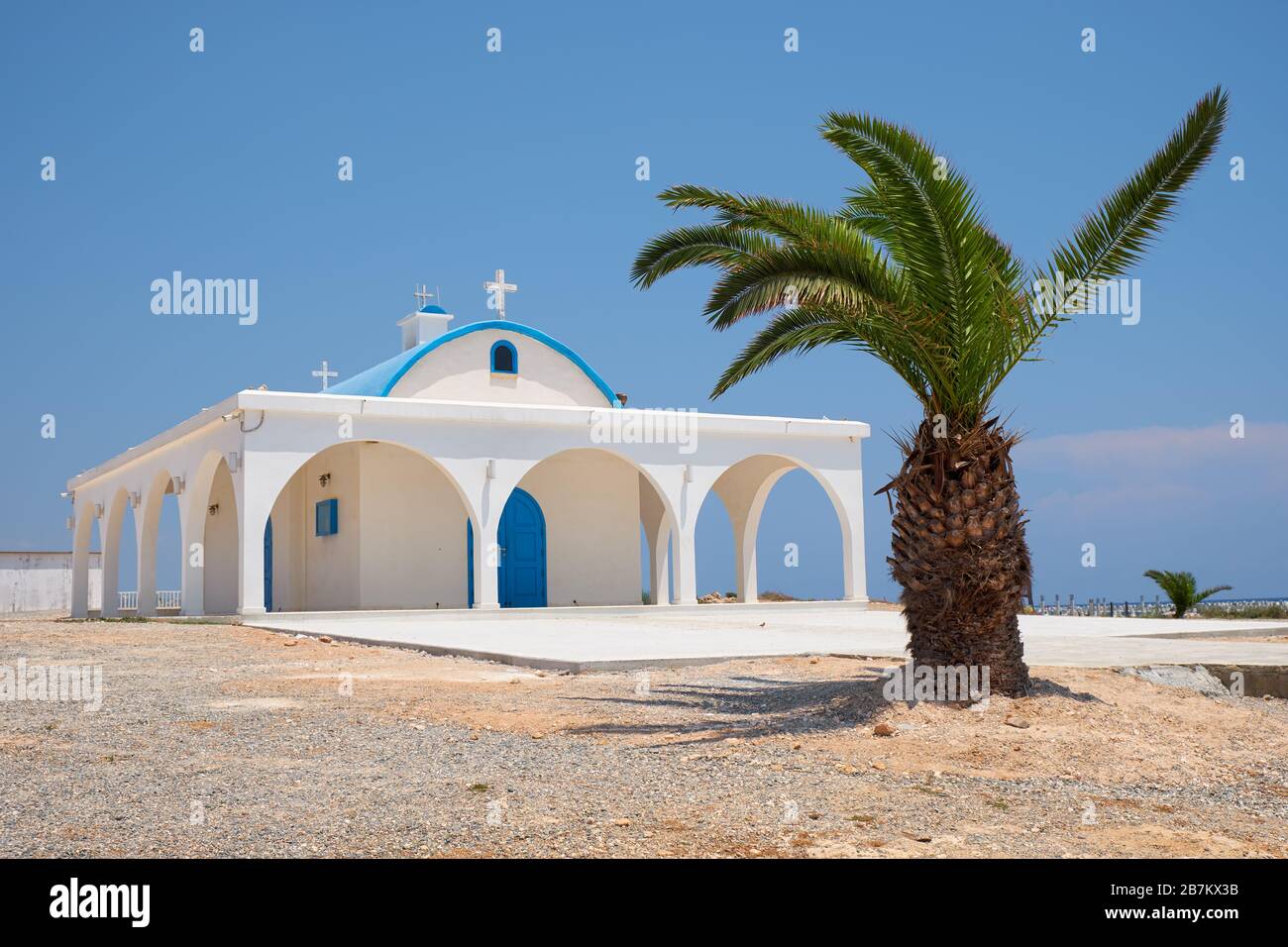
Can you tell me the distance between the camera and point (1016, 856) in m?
4.37

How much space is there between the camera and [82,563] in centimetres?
2911

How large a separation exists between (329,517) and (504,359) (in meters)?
4.87

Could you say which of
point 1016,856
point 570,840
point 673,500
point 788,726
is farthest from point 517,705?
point 673,500

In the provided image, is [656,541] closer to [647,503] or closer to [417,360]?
[647,503]

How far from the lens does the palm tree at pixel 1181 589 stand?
84.3 feet

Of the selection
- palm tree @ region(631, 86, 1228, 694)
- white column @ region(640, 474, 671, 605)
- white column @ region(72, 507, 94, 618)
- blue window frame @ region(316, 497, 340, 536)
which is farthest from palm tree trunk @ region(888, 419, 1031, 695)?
white column @ region(72, 507, 94, 618)

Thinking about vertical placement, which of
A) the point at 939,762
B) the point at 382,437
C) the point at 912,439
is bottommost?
the point at 939,762

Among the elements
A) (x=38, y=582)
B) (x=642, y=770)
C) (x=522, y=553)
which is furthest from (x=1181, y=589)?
(x=38, y=582)

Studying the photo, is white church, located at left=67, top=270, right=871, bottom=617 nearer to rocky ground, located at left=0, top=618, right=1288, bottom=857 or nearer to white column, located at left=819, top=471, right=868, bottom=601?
white column, located at left=819, top=471, right=868, bottom=601

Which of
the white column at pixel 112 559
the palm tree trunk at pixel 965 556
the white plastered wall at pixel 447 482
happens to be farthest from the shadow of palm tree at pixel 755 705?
the white column at pixel 112 559

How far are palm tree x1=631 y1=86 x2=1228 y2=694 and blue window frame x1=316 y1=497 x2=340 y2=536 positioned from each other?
16.7m

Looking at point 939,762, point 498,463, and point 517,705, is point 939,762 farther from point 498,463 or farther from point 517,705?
point 498,463
